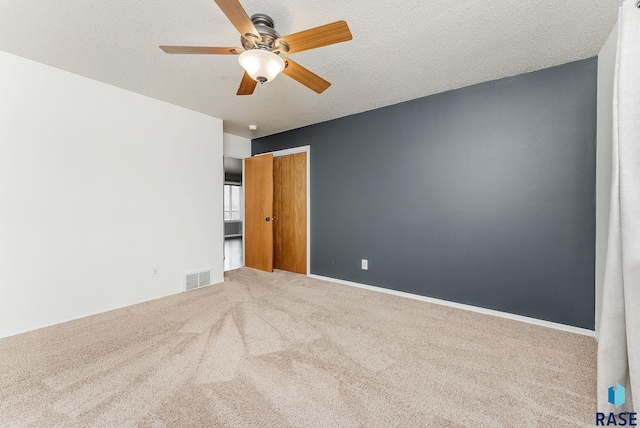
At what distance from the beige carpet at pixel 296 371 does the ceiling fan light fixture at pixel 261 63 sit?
1.98m

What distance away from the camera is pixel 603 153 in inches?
85.6

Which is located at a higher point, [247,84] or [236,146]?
[236,146]

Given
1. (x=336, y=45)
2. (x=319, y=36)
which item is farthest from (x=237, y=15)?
(x=336, y=45)

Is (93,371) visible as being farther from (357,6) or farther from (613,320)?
(613,320)

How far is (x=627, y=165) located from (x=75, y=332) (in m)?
4.08

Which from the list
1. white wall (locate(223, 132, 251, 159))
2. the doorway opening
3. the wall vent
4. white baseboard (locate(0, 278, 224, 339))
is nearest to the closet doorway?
white wall (locate(223, 132, 251, 159))

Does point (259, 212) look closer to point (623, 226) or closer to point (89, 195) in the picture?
point (89, 195)

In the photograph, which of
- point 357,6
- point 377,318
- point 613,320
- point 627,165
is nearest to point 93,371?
point 377,318

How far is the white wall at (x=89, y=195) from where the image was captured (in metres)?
2.38

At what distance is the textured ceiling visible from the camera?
1766 mm

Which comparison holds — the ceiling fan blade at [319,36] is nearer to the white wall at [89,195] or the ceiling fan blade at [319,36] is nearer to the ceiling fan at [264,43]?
the ceiling fan at [264,43]

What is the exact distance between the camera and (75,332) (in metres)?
2.38

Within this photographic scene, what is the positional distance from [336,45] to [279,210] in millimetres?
2974

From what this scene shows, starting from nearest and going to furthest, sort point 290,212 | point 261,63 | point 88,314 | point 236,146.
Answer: point 261,63 → point 88,314 → point 290,212 → point 236,146
